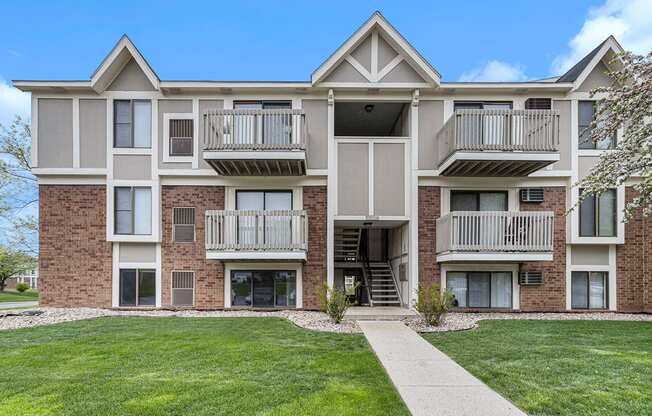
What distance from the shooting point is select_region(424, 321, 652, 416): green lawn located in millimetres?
4887

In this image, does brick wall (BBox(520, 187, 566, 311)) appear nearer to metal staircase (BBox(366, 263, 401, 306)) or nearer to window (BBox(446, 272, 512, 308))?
window (BBox(446, 272, 512, 308))

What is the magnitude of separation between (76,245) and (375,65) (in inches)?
435

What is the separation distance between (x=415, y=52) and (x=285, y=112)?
4539mm

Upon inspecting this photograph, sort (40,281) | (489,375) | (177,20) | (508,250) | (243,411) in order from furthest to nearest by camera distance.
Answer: (177,20), (40,281), (508,250), (489,375), (243,411)

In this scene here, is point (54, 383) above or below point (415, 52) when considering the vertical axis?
below

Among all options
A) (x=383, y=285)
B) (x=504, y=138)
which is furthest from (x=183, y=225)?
(x=504, y=138)

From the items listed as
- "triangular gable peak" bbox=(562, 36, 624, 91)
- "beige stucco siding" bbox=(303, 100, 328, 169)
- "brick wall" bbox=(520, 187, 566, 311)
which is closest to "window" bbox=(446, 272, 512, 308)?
"brick wall" bbox=(520, 187, 566, 311)

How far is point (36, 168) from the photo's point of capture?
12.3 meters

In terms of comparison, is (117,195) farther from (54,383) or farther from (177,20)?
(177,20)

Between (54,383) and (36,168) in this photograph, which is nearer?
(54,383)

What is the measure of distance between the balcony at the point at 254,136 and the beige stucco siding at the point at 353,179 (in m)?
1.56

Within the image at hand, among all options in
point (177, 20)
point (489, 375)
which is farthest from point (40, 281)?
point (177, 20)

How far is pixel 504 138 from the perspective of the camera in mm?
11375

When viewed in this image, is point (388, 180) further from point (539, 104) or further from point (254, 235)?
point (539, 104)
